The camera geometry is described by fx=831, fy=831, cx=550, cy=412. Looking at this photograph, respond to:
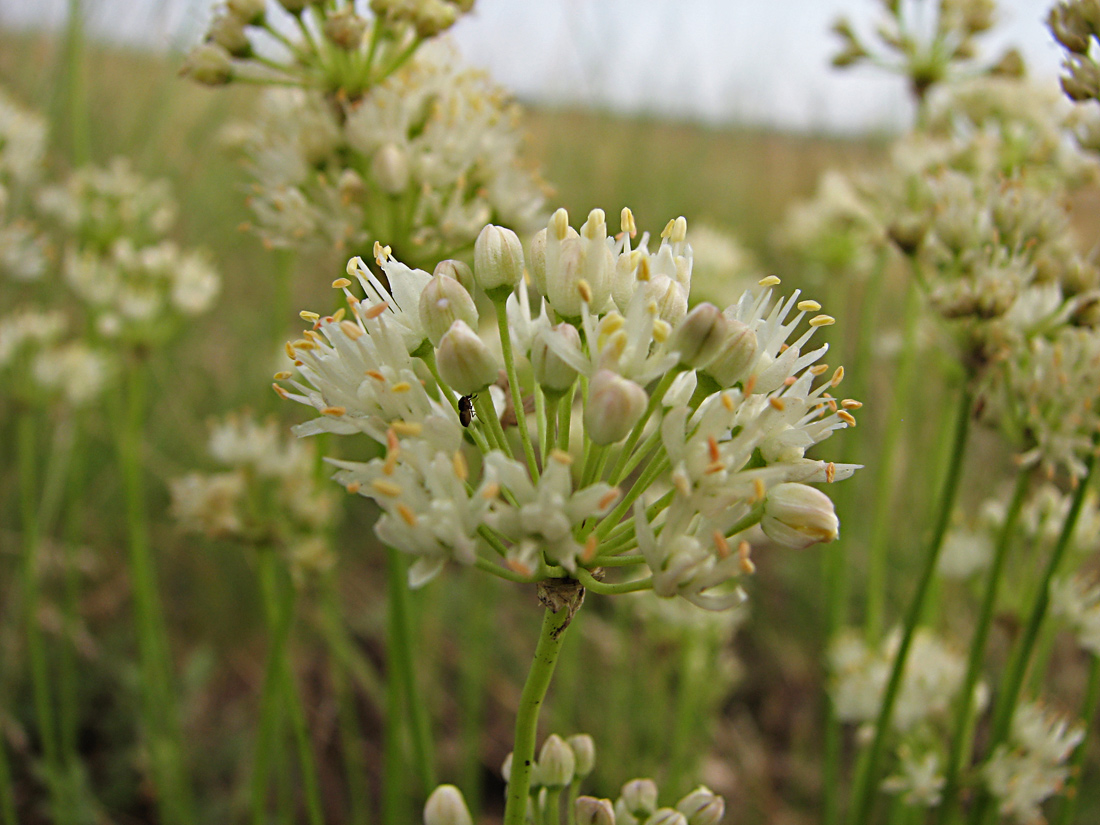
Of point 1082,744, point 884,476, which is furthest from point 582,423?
point 884,476

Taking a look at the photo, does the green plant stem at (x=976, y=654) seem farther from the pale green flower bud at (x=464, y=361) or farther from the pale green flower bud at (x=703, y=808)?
the pale green flower bud at (x=464, y=361)

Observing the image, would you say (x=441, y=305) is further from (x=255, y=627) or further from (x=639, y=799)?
(x=255, y=627)

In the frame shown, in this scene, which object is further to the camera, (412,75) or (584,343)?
(412,75)

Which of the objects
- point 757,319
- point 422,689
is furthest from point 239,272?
point 757,319

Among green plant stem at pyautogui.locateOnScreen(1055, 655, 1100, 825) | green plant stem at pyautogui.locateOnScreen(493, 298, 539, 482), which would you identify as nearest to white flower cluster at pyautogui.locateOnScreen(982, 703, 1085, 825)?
green plant stem at pyautogui.locateOnScreen(1055, 655, 1100, 825)

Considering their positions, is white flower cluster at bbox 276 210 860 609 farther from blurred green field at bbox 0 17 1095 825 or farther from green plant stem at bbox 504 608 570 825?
blurred green field at bbox 0 17 1095 825

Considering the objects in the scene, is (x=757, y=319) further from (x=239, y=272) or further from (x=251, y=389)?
(x=239, y=272)
